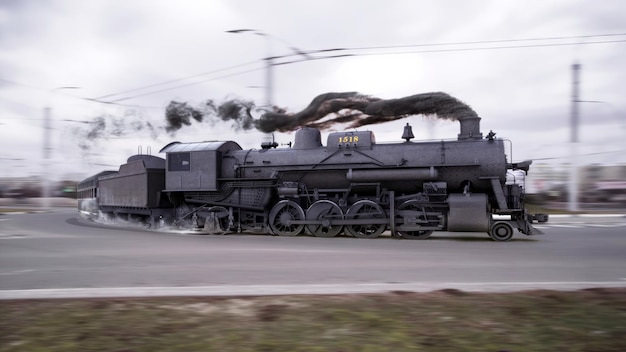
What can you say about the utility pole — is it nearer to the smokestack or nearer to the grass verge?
the smokestack

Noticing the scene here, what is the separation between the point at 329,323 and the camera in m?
3.92

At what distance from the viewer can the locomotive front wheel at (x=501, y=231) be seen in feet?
39.2

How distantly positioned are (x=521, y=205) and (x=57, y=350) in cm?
1194

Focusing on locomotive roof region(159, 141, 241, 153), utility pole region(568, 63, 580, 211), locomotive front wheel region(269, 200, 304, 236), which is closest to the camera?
locomotive front wheel region(269, 200, 304, 236)

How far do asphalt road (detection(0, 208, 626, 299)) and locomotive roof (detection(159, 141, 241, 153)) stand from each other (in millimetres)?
5473

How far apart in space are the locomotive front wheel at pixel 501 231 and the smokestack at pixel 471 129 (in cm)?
271

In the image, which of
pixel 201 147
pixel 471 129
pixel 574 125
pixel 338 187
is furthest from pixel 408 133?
pixel 574 125

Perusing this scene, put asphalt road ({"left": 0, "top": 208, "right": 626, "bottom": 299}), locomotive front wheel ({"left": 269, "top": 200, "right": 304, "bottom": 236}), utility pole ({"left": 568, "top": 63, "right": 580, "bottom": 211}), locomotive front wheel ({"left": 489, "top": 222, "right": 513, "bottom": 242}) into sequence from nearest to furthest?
1. asphalt road ({"left": 0, "top": 208, "right": 626, "bottom": 299})
2. locomotive front wheel ({"left": 489, "top": 222, "right": 513, "bottom": 242})
3. locomotive front wheel ({"left": 269, "top": 200, "right": 304, "bottom": 236})
4. utility pole ({"left": 568, "top": 63, "right": 580, "bottom": 211})

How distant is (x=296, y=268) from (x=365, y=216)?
6226 millimetres

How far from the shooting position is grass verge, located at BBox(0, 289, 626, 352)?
344 centimetres

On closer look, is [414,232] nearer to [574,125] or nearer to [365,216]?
[365,216]

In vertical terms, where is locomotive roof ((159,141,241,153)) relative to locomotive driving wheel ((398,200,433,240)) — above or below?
above

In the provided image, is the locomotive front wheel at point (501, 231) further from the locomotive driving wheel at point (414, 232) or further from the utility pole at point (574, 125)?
the utility pole at point (574, 125)

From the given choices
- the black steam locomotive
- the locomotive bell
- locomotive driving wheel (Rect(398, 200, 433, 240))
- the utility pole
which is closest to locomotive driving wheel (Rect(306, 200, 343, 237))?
the black steam locomotive
